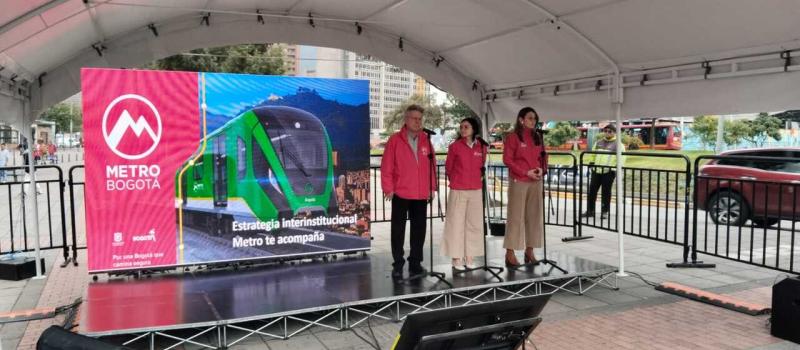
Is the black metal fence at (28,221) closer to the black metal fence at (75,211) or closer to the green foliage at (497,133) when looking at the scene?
the black metal fence at (75,211)

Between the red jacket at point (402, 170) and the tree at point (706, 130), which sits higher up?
the tree at point (706, 130)

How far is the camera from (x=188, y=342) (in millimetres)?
4359

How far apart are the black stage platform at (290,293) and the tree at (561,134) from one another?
2513cm

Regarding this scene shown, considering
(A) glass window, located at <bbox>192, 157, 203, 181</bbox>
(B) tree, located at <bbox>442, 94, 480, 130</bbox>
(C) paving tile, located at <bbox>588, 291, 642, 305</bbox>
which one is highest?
(B) tree, located at <bbox>442, 94, 480, 130</bbox>

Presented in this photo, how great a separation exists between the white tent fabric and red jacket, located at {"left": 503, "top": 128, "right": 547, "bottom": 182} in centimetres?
129

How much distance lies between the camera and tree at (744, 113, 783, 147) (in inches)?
1039

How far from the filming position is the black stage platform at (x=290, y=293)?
419 centimetres

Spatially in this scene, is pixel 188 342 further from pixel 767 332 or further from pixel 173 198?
pixel 767 332

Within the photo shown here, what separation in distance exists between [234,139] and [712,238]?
7.58 meters

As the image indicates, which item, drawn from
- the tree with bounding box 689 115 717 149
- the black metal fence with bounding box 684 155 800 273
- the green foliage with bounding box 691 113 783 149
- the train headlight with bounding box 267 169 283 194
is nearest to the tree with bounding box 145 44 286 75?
the train headlight with bounding box 267 169 283 194

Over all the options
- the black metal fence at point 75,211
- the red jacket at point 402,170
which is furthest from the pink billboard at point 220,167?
the red jacket at point 402,170

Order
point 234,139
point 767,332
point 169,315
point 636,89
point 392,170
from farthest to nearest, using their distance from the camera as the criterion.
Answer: point 636,89 < point 234,139 < point 392,170 < point 767,332 < point 169,315

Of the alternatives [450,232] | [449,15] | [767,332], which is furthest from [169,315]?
[767,332]

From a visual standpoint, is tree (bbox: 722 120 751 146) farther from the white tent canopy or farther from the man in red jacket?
the man in red jacket
